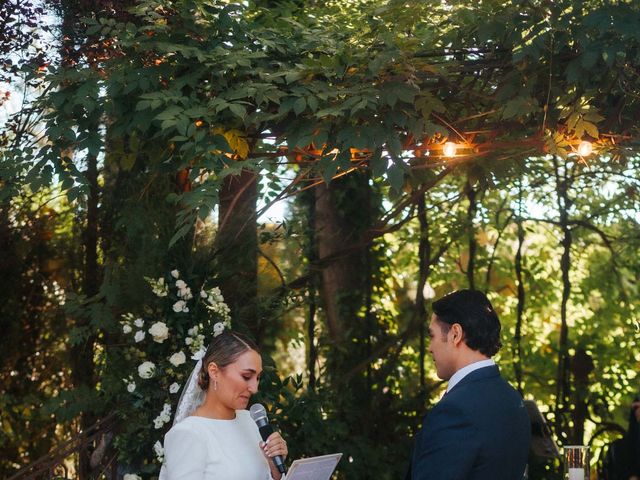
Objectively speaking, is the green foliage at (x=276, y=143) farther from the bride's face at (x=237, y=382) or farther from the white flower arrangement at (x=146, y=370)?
the bride's face at (x=237, y=382)

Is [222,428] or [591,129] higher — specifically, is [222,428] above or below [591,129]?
below

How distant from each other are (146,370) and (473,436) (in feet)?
9.15

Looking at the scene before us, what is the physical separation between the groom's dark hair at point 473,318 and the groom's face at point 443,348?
0.01 meters

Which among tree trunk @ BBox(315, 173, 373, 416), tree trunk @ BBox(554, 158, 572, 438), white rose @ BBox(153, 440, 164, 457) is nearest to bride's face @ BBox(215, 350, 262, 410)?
white rose @ BBox(153, 440, 164, 457)

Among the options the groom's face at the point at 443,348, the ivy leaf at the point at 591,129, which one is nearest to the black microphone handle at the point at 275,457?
the groom's face at the point at 443,348

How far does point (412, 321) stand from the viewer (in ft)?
26.3

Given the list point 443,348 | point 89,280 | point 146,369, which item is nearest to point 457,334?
point 443,348

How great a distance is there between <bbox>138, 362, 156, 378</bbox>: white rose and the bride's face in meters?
1.97

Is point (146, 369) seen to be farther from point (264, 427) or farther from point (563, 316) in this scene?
point (563, 316)

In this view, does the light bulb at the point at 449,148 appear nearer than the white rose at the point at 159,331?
Yes

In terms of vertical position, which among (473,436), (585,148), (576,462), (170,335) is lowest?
(576,462)

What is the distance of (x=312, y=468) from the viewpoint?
3.25 m

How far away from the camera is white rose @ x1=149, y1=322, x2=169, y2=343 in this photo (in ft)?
17.1

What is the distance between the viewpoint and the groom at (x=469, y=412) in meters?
2.79
